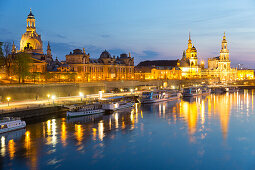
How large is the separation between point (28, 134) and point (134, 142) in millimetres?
12469

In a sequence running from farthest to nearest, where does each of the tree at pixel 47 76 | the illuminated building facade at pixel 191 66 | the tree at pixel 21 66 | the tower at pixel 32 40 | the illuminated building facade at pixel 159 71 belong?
the illuminated building facade at pixel 191 66, the illuminated building facade at pixel 159 71, the tower at pixel 32 40, the tree at pixel 47 76, the tree at pixel 21 66

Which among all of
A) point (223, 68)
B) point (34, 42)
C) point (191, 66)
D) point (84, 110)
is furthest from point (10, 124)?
point (223, 68)

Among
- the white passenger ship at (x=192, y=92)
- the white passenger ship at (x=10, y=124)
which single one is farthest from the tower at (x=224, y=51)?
the white passenger ship at (x=10, y=124)

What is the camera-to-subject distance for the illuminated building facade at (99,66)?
94.6 metres

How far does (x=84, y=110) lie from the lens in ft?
158

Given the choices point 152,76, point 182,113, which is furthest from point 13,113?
point 152,76

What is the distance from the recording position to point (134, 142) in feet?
106

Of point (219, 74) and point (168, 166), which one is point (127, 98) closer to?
point (168, 166)

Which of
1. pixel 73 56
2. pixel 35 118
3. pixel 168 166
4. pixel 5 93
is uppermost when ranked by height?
pixel 73 56

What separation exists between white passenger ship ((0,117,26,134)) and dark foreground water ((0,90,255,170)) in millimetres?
947

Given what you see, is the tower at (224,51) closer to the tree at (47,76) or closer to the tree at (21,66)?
the tree at (47,76)

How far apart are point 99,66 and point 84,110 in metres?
57.2

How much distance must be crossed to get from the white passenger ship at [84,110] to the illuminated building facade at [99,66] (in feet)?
126

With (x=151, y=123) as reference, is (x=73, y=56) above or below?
above
